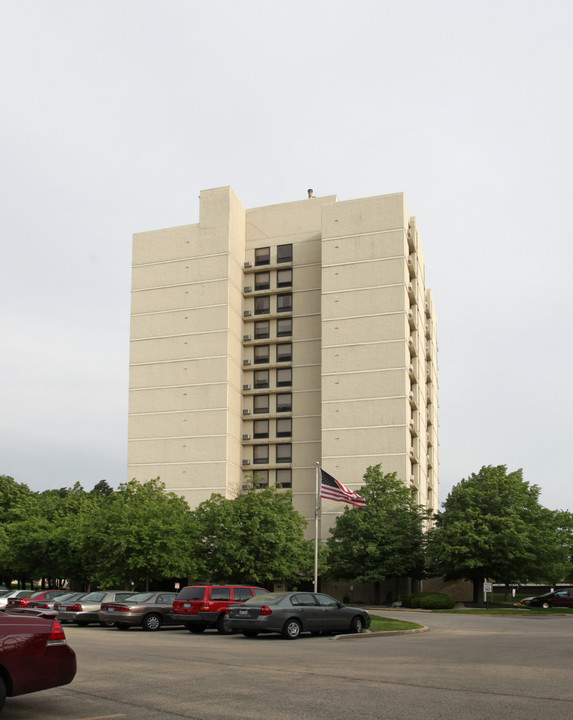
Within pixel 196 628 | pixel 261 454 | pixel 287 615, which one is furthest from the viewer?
pixel 261 454

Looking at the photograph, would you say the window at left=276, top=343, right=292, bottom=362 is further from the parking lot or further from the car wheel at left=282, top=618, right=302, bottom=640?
the parking lot

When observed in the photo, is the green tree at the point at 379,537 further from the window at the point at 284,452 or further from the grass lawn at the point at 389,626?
the grass lawn at the point at 389,626

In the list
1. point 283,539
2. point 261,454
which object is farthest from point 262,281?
point 283,539

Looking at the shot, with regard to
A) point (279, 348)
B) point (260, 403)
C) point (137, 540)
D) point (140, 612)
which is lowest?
point (140, 612)

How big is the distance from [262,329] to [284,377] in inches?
195

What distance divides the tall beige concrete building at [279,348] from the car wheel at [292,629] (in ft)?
129

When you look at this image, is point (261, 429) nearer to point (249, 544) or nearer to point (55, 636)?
point (249, 544)

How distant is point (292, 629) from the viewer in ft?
79.5

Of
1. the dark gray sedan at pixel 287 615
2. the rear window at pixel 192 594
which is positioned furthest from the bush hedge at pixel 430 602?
the dark gray sedan at pixel 287 615

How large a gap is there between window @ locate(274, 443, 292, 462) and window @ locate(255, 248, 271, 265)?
16.7 meters

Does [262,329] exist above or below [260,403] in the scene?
above

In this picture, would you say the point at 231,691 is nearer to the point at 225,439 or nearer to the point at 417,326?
the point at 225,439

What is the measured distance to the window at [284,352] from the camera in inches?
2800

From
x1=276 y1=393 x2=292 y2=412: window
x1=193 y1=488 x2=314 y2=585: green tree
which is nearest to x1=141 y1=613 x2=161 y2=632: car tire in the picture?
x1=193 y1=488 x2=314 y2=585: green tree
